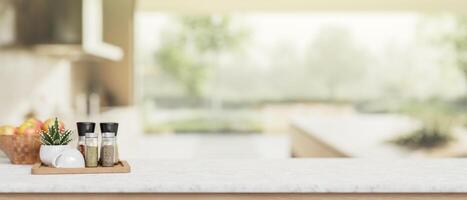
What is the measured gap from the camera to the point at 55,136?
2.67 metres

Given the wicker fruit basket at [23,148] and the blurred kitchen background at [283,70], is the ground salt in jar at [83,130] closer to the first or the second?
the wicker fruit basket at [23,148]

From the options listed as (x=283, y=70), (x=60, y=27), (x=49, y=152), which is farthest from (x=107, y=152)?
(x=283, y=70)

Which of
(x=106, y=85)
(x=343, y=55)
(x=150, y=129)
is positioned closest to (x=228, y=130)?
(x=150, y=129)

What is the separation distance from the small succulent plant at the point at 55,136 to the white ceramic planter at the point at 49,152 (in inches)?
1.1

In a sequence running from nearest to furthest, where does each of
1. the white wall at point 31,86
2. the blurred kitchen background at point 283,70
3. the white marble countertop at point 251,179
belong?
the white marble countertop at point 251,179
the white wall at point 31,86
the blurred kitchen background at point 283,70

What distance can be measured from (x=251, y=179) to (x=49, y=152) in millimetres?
646

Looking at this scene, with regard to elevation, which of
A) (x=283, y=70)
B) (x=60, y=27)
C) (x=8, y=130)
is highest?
(x=60, y=27)

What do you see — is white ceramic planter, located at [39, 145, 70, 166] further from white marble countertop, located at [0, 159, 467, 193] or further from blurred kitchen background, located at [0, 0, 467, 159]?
blurred kitchen background, located at [0, 0, 467, 159]

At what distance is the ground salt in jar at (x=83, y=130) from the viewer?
8.51 feet

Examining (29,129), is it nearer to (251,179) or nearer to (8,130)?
(8,130)

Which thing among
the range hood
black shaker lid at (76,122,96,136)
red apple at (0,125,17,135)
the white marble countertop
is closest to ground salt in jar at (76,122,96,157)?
black shaker lid at (76,122,96,136)

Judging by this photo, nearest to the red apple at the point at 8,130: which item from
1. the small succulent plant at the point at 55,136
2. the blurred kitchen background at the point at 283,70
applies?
the small succulent plant at the point at 55,136

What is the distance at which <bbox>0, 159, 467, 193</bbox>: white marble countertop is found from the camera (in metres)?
2.34

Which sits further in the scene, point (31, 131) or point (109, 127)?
point (31, 131)
